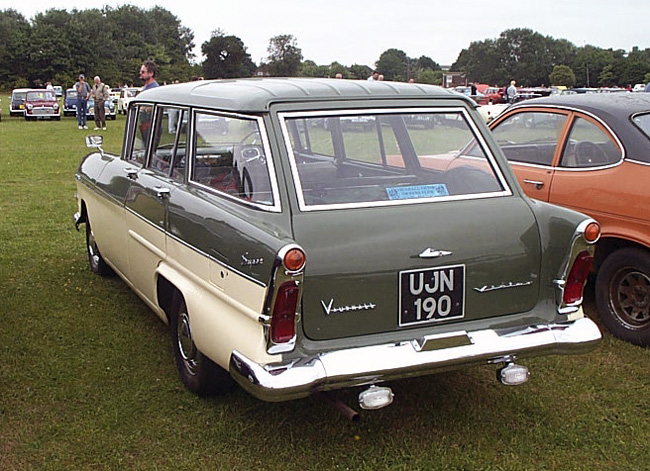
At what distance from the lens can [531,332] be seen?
148 inches

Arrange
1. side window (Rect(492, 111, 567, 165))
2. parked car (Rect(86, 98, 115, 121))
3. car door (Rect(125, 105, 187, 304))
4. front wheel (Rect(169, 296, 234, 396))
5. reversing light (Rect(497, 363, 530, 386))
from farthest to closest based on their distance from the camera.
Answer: parked car (Rect(86, 98, 115, 121)) < side window (Rect(492, 111, 567, 165)) < car door (Rect(125, 105, 187, 304)) < front wheel (Rect(169, 296, 234, 396)) < reversing light (Rect(497, 363, 530, 386))

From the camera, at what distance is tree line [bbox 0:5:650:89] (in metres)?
78.5

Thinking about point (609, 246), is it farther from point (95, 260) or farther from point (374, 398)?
point (95, 260)

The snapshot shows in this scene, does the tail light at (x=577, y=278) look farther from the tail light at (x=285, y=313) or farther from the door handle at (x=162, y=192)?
the door handle at (x=162, y=192)

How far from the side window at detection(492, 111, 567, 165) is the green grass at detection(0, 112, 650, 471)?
1.57 m

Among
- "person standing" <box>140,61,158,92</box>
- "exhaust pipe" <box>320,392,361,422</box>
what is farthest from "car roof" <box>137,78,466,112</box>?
"person standing" <box>140,61,158,92</box>

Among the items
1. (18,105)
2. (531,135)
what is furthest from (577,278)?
(18,105)

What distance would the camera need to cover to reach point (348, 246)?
347 centimetres

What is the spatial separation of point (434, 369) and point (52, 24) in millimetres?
95295

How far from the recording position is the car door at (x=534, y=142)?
5754 millimetres

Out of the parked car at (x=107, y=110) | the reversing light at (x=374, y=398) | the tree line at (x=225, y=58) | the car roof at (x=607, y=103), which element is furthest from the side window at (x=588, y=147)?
the tree line at (x=225, y=58)

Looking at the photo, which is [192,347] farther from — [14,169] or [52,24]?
[52,24]

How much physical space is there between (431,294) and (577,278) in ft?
2.77

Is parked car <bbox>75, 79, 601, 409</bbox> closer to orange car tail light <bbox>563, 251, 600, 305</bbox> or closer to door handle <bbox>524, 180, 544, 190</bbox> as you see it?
orange car tail light <bbox>563, 251, 600, 305</bbox>
